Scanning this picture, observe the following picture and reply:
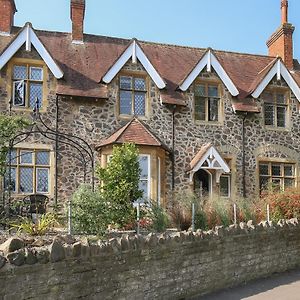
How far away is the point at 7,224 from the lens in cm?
1159

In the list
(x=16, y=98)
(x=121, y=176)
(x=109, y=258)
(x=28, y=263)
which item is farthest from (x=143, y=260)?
(x=16, y=98)

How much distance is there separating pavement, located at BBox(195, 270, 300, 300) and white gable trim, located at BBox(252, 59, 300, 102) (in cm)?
1032

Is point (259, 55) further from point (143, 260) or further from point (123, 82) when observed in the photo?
point (143, 260)

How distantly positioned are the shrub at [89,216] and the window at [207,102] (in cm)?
961

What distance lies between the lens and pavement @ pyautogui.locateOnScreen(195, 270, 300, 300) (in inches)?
382

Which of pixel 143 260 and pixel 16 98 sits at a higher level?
pixel 16 98

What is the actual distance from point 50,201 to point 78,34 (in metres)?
7.50

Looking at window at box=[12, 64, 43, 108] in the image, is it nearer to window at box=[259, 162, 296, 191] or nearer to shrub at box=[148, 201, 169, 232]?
shrub at box=[148, 201, 169, 232]

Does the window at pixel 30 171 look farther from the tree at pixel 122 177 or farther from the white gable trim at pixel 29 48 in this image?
the tree at pixel 122 177

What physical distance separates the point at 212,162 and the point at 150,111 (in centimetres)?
320

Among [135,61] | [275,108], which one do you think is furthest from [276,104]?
[135,61]

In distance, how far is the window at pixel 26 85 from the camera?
17891 millimetres

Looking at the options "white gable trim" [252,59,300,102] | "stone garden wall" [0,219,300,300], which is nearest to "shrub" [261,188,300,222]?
"stone garden wall" [0,219,300,300]

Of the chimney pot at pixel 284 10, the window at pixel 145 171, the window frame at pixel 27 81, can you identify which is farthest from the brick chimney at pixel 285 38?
the window frame at pixel 27 81
